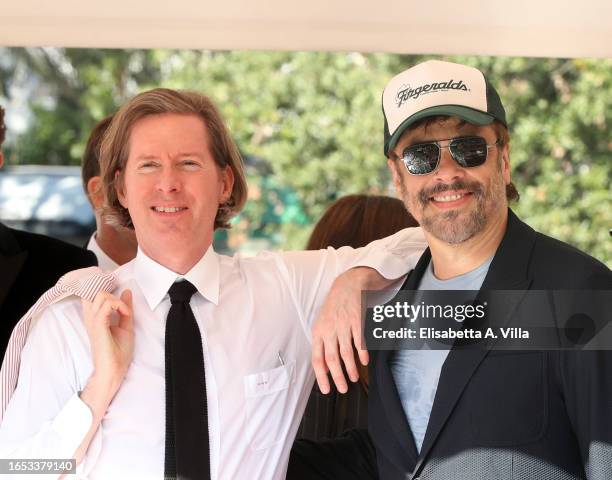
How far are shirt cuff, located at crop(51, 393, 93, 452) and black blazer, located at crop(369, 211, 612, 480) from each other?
66 centimetres

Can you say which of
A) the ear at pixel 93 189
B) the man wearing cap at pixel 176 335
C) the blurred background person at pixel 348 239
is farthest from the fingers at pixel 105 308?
the ear at pixel 93 189

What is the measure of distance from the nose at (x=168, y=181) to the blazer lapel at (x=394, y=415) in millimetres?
615

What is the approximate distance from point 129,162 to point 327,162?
21.7 feet

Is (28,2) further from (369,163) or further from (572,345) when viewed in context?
(369,163)

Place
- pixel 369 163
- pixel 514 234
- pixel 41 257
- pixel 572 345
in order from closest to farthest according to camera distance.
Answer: pixel 572 345 < pixel 514 234 < pixel 41 257 < pixel 369 163

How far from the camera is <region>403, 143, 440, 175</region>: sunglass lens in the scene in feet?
6.26

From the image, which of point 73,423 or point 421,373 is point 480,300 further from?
point 73,423

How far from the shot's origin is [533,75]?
8.54 m

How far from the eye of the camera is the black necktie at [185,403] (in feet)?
5.95

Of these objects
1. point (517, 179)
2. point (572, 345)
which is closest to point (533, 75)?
point (517, 179)

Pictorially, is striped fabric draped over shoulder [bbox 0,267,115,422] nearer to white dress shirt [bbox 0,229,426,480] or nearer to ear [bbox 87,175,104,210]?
white dress shirt [bbox 0,229,426,480]

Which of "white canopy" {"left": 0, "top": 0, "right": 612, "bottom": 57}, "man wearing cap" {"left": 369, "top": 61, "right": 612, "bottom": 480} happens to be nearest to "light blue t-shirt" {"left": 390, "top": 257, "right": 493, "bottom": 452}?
"man wearing cap" {"left": 369, "top": 61, "right": 612, "bottom": 480}

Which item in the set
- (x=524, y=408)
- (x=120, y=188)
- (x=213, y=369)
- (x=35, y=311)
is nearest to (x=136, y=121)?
(x=120, y=188)

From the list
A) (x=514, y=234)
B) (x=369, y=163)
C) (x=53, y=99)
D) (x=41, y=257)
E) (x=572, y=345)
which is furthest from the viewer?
(x=53, y=99)
